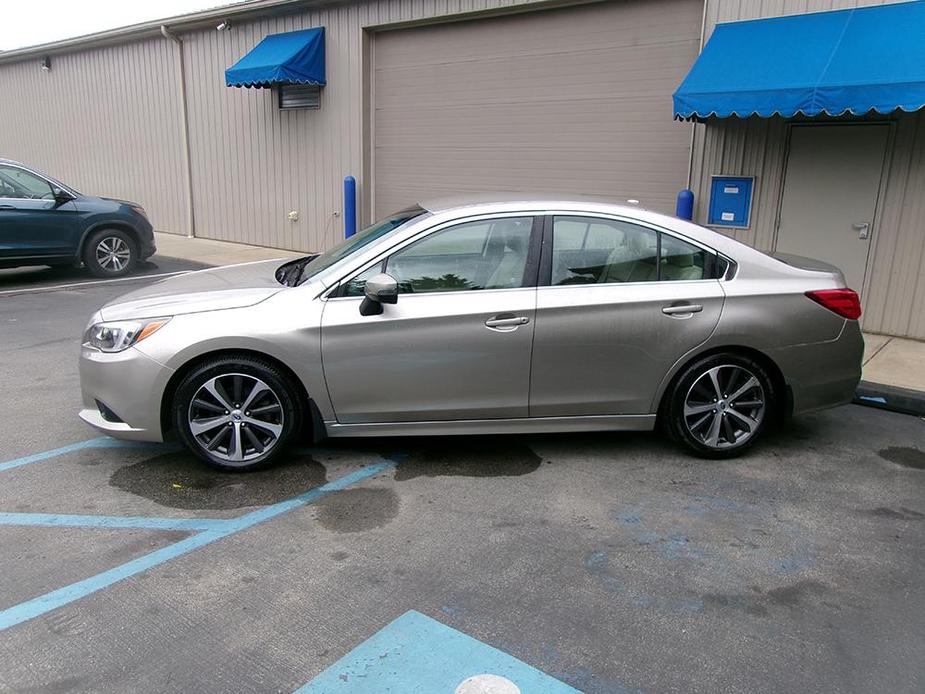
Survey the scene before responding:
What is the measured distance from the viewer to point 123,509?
395cm

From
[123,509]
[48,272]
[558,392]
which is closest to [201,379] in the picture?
[123,509]

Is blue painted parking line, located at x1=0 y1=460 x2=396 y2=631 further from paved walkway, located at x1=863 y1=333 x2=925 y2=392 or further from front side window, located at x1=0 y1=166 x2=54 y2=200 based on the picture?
front side window, located at x1=0 y1=166 x2=54 y2=200

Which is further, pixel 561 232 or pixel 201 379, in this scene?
pixel 561 232

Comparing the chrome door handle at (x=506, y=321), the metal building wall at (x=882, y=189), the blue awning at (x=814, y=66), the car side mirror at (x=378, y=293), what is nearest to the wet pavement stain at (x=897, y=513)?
the chrome door handle at (x=506, y=321)

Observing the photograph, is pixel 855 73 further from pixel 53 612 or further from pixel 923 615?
pixel 53 612

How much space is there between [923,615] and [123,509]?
3.83 m

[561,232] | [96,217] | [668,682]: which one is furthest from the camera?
[96,217]

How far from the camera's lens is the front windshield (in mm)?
4625

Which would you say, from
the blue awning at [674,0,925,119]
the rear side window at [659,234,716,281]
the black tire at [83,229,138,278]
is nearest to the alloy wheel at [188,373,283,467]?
the rear side window at [659,234,716,281]

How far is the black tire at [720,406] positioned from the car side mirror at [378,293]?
1.84m

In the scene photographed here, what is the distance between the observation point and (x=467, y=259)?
14.7ft

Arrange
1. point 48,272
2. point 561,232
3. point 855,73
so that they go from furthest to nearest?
point 48,272
point 855,73
point 561,232

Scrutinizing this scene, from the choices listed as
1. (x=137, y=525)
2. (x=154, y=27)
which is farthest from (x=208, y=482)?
(x=154, y=27)

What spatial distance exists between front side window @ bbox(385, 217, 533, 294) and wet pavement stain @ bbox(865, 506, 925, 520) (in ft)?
7.68
